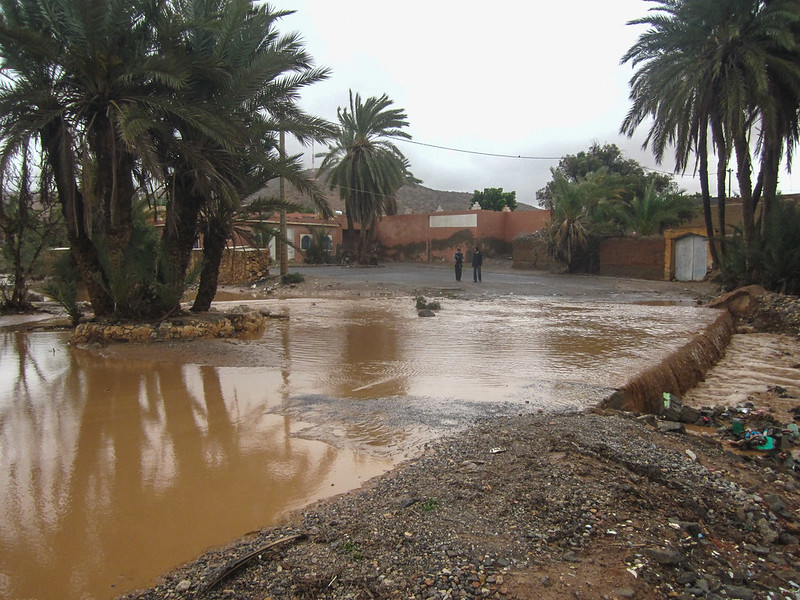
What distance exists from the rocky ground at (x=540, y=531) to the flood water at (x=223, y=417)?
0.50 metres

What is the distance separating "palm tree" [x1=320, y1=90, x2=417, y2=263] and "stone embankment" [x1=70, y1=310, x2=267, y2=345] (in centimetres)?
2385

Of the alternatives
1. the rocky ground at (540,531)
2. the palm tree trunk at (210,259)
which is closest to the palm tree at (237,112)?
the palm tree trunk at (210,259)

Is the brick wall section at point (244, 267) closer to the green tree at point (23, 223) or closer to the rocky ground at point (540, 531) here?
the green tree at point (23, 223)

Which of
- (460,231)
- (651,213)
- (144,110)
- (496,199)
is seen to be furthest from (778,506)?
(496,199)

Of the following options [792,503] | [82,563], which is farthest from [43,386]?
[792,503]

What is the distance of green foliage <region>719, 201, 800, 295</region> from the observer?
1499 centimetres

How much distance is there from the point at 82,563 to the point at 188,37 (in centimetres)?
1034

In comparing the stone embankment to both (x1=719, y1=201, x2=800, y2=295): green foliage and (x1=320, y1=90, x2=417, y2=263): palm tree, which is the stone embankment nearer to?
(x1=719, y1=201, x2=800, y2=295): green foliage

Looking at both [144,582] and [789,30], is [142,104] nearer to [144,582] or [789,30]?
[144,582]

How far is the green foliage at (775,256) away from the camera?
14992 mm

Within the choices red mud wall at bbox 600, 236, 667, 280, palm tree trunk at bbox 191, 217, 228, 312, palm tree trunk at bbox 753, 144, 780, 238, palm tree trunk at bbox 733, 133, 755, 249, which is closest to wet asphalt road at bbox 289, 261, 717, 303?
red mud wall at bbox 600, 236, 667, 280

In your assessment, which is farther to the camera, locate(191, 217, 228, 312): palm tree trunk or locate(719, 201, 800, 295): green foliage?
locate(719, 201, 800, 295): green foliage

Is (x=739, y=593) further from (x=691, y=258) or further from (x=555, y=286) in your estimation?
(x=691, y=258)

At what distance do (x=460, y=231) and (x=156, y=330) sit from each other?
2787 centimetres
